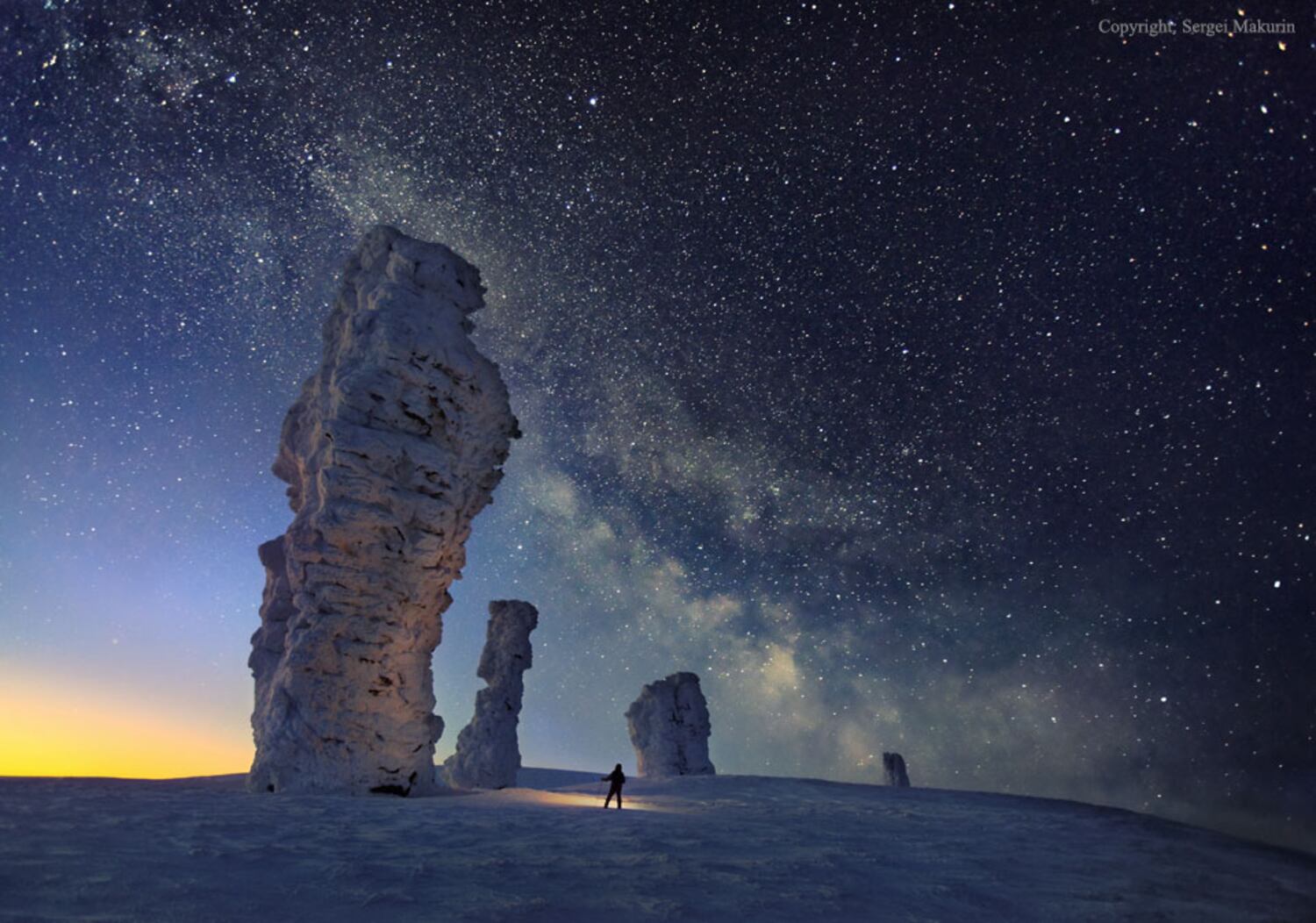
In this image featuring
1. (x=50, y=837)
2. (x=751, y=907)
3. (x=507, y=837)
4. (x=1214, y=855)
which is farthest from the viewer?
(x=1214, y=855)

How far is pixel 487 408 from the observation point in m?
19.8

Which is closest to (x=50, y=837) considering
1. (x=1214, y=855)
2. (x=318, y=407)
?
(x=318, y=407)

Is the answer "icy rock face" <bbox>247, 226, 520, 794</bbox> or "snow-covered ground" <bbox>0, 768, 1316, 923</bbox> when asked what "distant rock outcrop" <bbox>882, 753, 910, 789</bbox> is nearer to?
"snow-covered ground" <bbox>0, 768, 1316, 923</bbox>

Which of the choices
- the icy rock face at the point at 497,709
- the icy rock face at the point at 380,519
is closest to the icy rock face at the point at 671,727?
the icy rock face at the point at 497,709

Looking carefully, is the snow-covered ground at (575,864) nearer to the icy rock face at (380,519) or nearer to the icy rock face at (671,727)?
the icy rock face at (380,519)

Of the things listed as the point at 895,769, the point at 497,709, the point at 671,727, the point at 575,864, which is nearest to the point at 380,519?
the point at 575,864

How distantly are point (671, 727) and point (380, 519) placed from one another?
2479 cm

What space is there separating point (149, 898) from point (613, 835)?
5662mm

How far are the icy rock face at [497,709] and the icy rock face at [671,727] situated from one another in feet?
23.9

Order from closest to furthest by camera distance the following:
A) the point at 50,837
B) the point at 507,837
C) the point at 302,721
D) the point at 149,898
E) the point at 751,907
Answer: the point at 149,898, the point at 751,907, the point at 50,837, the point at 507,837, the point at 302,721

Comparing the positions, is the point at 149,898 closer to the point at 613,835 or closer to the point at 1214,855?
the point at 613,835

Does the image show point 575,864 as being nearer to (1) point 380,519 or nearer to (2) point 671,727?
(1) point 380,519

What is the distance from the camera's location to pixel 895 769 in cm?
4088

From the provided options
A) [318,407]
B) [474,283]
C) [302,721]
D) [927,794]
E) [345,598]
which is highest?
[474,283]
